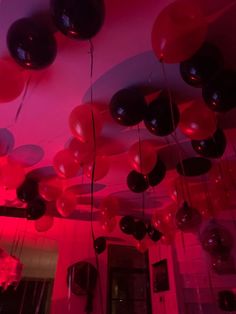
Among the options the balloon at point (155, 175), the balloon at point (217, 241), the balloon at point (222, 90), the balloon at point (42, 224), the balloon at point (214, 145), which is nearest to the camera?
the balloon at point (222, 90)

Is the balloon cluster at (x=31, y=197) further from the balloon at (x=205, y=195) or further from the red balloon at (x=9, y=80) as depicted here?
the balloon at (x=205, y=195)

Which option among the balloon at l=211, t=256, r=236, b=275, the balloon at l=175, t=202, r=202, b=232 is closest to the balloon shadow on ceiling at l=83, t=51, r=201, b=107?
the balloon at l=175, t=202, r=202, b=232

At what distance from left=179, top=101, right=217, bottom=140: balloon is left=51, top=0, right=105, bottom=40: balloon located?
86 cm

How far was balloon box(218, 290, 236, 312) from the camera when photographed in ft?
8.86

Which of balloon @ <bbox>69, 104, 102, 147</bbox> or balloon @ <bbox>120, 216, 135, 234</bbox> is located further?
balloon @ <bbox>120, 216, 135, 234</bbox>

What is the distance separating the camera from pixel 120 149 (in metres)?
2.36

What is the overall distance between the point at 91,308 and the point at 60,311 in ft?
1.42

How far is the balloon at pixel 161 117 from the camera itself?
4.84 ft

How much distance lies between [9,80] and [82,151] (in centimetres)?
77

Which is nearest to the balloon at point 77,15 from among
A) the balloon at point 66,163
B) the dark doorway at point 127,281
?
the balloon at point 66,163

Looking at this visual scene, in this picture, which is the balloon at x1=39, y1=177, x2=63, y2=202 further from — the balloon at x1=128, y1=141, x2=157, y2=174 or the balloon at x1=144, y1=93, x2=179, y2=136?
the balloon at x1=144, y1=93, x2=179, y2=136

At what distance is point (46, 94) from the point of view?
5.63ft

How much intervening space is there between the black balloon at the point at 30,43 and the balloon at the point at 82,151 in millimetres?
813

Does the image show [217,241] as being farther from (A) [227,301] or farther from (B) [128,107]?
(B) [128,107]
